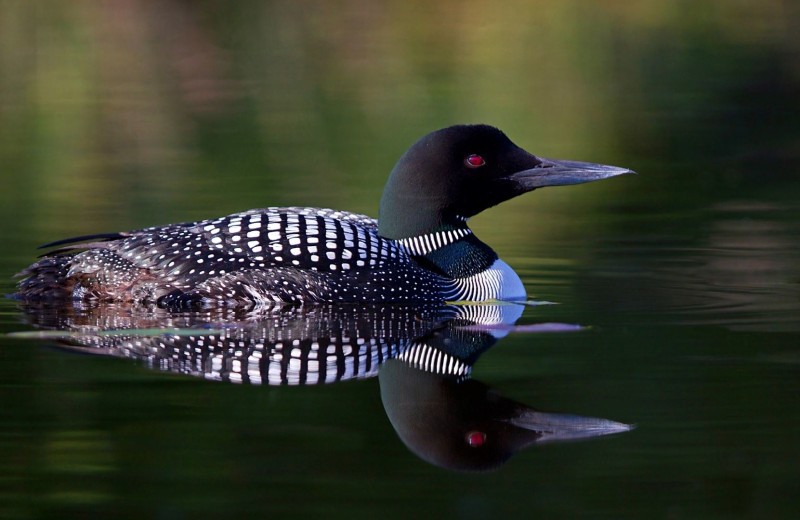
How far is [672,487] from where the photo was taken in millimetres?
3027

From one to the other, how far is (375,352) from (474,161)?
1.58 m

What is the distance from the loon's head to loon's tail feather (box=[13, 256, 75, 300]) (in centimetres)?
133

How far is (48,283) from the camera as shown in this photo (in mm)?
5426

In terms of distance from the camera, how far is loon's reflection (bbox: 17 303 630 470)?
346cm

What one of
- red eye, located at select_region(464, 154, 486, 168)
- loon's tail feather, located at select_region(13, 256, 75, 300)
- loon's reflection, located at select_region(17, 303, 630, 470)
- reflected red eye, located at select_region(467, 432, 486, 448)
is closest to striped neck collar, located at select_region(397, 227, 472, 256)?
red eye, located at select_region(464, 154, 486, 168)

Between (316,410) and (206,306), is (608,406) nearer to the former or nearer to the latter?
(316,410)

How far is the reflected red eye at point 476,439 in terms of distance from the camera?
3365 mm

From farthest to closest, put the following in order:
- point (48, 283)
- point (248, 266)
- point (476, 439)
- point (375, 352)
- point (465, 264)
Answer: point (465, 264) < point (48, 283) < point (248, 266) < point (375, 352) < point (476, 439)

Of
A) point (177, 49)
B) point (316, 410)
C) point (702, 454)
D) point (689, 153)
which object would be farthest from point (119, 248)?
point (177, 49)

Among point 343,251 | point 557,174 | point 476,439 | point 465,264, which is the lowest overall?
point 476,439

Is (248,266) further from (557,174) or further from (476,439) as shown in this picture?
(476,439)

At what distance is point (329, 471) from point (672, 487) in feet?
2.56

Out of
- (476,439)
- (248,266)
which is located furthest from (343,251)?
(476,439)

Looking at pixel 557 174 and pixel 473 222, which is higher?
pixel 557 174
